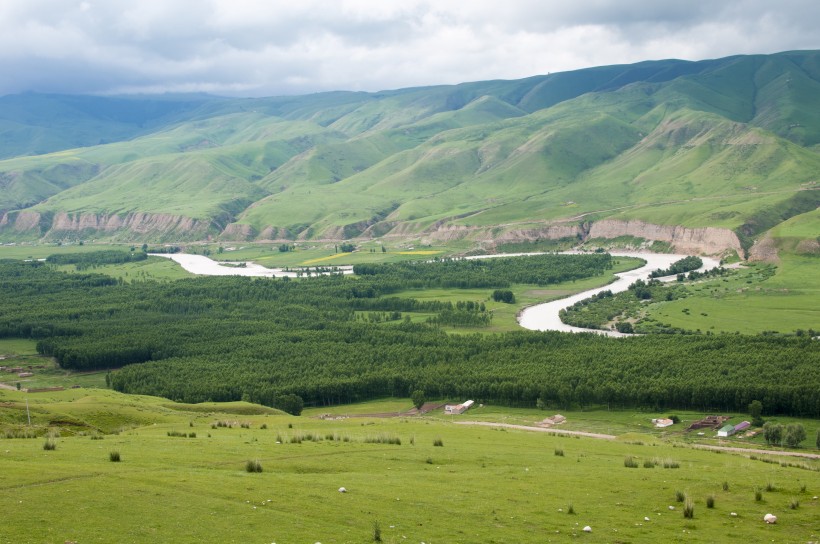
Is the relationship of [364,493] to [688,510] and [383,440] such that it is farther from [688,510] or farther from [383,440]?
[383,440]

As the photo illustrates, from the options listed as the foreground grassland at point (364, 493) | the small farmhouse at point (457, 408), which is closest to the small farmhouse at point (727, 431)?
the small farmhouse at point (457, 408)

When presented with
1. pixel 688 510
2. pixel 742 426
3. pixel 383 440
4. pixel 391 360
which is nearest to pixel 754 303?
pixel 391 360

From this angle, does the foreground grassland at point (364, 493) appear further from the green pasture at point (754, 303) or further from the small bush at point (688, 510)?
the green pasture at point (754, 303)

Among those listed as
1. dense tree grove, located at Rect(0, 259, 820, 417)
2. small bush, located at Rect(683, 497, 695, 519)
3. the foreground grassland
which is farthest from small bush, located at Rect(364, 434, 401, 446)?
dense tree grove, located at Rect(0, 259, 820, 417)

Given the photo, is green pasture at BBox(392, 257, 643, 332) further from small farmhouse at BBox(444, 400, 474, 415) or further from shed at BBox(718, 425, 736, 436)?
shed at BBox(718, 425, 736, 436)

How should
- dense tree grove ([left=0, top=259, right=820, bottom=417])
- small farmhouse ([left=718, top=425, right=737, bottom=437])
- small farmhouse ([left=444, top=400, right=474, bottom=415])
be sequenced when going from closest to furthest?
small farmhouse ([left=718, top=425, right=737, bottom=437])
dense tree grove ([left=0, top=259, right=820, bottom=417])
small farmhouse ([left=444, top=400, right=474, bottom=415])

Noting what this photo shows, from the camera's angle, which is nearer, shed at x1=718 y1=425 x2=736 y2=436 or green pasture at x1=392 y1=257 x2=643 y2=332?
shed at x1=718 y1=425 x2=736 y2=436

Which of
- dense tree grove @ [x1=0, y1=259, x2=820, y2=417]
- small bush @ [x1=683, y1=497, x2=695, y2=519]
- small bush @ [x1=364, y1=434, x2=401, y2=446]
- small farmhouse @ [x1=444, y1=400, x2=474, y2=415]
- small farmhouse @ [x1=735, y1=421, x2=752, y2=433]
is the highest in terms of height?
small bush @ [x1=683, y1=497, x2=695, y2=519]
